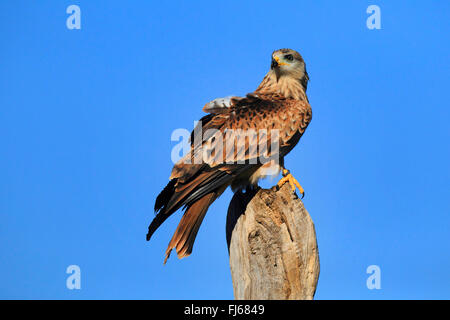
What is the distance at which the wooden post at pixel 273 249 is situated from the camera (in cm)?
477

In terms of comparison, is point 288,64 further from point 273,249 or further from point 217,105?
point 273,249

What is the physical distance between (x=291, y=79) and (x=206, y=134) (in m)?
1.62

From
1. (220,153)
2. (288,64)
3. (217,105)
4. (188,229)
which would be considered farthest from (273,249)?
(288,64)

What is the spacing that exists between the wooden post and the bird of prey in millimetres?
527

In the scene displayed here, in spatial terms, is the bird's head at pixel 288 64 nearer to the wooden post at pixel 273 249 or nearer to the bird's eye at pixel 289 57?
the bird's eye at pixel 289 57

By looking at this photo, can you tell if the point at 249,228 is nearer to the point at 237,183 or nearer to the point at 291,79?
the point at 237,183

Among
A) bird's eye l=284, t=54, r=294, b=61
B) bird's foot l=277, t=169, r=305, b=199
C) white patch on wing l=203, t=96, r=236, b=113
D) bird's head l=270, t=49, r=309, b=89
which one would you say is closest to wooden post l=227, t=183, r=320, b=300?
bird's foot l=277, t=169, r=305, b=199

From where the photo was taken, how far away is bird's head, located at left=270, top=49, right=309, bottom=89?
6.86 metres

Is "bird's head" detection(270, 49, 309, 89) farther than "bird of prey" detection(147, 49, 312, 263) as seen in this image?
Yes

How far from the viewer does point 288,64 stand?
22.6 ft

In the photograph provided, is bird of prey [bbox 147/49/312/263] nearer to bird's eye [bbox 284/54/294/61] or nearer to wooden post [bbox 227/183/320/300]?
bird's eye [bbox 284/54/294/61]

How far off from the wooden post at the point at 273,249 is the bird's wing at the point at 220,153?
53cm
